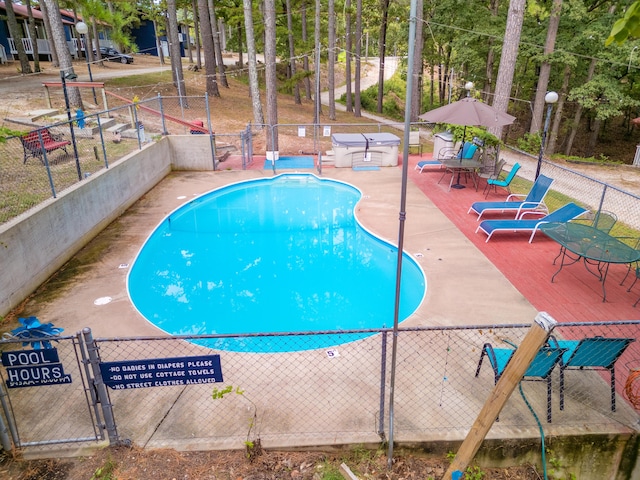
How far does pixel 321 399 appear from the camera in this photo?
15.1 ft

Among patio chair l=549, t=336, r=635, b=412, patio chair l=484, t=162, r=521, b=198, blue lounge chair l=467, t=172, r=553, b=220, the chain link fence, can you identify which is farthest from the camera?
patio chair l=484, t=162, r=521, b=198

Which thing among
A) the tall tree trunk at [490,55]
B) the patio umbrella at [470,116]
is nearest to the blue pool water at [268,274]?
the patio umbrella at [470,116]

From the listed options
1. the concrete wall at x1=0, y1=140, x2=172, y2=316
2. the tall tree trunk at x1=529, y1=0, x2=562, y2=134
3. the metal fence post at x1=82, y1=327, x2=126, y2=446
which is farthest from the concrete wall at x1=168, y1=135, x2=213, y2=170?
the tall tree trunk at x1=529, y1=0, x2=562, y2=134

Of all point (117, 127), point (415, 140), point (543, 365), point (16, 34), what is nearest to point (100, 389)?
point (543, 365)

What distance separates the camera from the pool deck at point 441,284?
5988 mm

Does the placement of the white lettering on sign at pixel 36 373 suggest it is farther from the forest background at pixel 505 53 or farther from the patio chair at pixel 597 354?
the forest background at pixel 505 53

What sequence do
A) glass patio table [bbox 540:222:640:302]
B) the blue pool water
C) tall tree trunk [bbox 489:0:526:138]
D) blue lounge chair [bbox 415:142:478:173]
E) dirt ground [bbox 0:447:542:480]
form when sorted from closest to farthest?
dirt ground [bbox 0:447:542:480]
glass patio table [bbox 540:222:640:302]
the blue pool water
tall tree trunk [bbox 489:0:526:138]
blue lounge chair [bbox 415:142:478:173]

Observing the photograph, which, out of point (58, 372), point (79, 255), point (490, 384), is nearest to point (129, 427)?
point (58, 372)

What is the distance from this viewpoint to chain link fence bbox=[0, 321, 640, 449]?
4.02 m

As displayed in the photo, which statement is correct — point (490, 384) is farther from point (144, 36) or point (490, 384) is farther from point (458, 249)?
point (144, 36)

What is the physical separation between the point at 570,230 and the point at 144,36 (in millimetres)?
49033

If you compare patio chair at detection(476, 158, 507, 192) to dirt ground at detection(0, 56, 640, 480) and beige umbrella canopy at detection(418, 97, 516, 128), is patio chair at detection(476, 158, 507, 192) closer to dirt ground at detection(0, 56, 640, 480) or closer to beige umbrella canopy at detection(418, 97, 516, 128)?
beige umbrella canopy at detection(418, 97, 516, 128)

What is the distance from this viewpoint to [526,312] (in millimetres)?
6262

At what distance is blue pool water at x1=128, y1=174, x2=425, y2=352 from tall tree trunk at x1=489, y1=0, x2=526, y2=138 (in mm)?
5846
